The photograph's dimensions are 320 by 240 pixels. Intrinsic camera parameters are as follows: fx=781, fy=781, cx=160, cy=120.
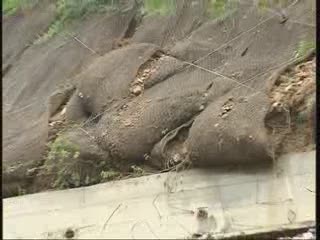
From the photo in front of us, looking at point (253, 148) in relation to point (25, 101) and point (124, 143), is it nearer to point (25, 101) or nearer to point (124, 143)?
point (124, 143)

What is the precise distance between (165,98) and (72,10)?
8.44 ft

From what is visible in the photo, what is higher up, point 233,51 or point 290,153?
point 233,51

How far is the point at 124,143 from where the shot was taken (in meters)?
6.25

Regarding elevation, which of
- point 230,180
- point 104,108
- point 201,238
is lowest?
point 201,238

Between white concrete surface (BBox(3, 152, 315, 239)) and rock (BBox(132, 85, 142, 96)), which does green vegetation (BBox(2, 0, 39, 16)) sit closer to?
rock (BBox(132, 85, 142, 96))

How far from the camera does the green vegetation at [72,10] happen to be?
8.29 m

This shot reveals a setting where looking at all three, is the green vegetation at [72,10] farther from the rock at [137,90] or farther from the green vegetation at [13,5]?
the rock at [137,90]

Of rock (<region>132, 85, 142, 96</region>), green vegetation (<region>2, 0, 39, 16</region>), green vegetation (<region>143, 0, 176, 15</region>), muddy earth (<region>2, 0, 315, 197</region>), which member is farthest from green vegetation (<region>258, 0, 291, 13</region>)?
green vegetation (<region>2, 0, 39, 16</region>)

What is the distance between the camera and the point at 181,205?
5555mm

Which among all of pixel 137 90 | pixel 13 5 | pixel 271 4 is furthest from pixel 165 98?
pixel 13 5

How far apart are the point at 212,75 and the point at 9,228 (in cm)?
202

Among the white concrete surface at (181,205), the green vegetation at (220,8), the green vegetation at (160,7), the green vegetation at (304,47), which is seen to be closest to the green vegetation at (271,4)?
the green vegetation at (220,8)

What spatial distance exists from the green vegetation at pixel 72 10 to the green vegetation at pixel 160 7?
545mm

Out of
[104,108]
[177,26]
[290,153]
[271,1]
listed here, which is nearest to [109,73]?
[104,108]
